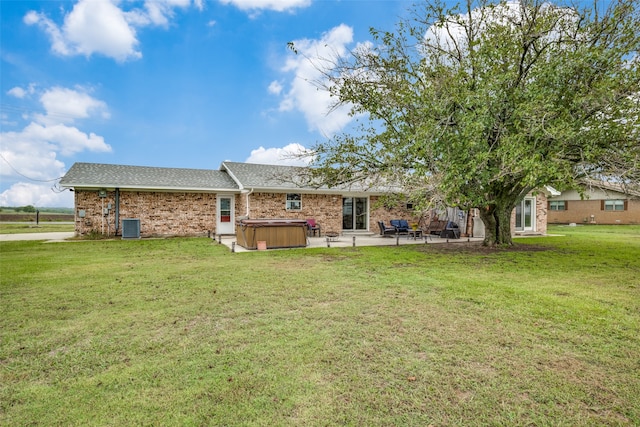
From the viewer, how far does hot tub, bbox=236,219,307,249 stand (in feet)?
39.5

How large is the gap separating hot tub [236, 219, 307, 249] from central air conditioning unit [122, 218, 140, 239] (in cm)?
→ 554

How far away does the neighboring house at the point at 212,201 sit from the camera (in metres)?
15.0

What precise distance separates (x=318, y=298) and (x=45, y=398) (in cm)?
355

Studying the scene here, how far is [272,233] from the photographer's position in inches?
487

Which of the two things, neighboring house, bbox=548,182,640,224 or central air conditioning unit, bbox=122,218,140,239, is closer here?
central air conditioning unit, bbox=122,218,140,239

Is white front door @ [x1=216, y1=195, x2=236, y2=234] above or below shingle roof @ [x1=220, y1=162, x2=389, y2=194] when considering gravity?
below

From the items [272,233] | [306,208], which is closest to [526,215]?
[306,208]

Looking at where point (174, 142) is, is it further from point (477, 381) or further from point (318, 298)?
point (477, 381)

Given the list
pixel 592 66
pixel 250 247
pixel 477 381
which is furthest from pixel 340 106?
pixel 477 381

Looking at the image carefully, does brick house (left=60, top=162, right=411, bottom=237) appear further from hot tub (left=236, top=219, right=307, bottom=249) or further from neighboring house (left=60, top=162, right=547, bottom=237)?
hot tub (left=236, top=219, right=307, bottom=249)

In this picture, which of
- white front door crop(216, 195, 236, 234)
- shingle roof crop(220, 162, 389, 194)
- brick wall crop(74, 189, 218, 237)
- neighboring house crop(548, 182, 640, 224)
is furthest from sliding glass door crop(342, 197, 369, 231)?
neighboring house crop(548, 182, 640, 224)

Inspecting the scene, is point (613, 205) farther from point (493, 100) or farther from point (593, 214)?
point (493, 100)

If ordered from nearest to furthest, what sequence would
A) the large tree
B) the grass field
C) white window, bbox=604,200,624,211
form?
the grass field
the large tree
white window, bbox=604,200,624,211

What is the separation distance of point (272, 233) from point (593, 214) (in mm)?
33981
